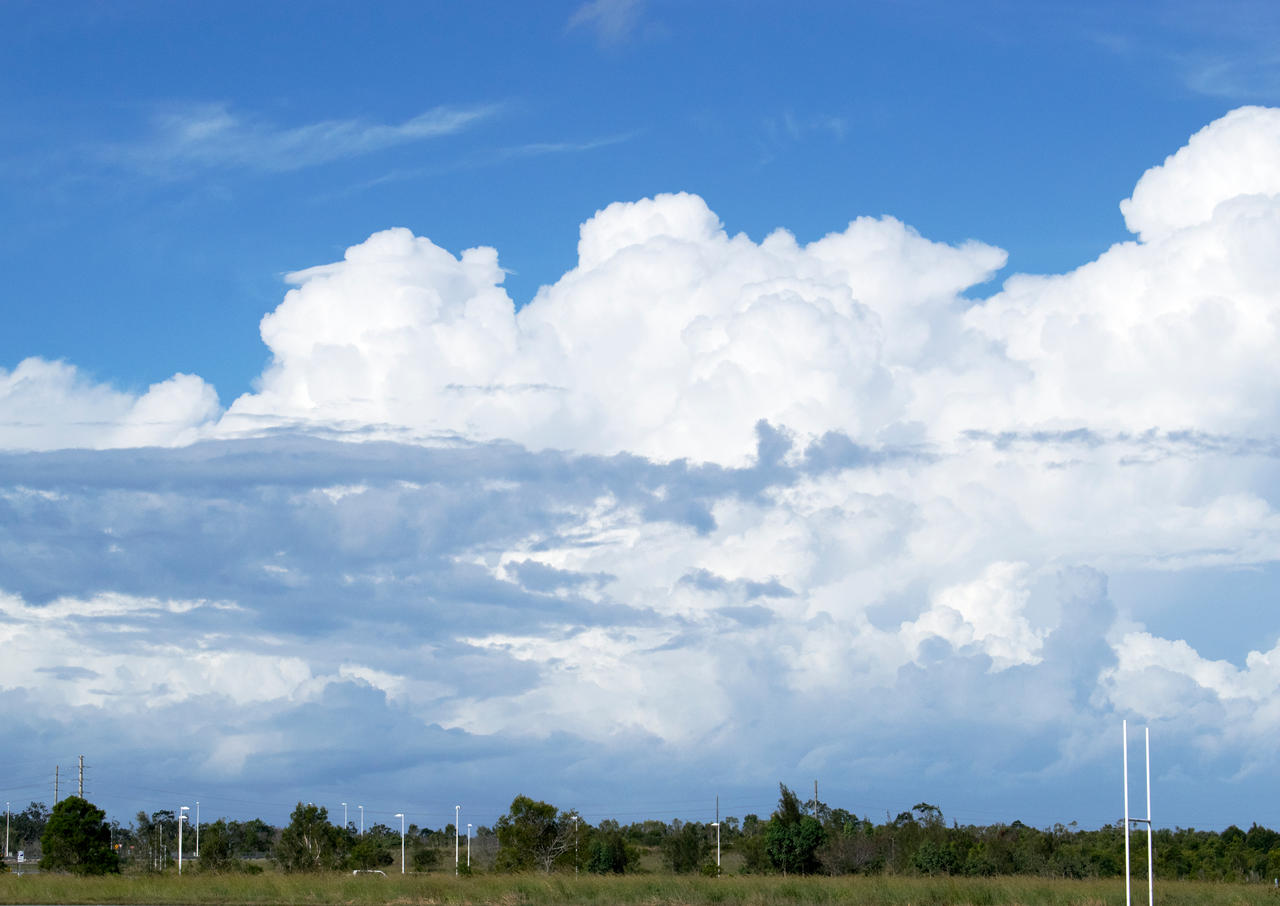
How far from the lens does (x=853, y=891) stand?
4234cm

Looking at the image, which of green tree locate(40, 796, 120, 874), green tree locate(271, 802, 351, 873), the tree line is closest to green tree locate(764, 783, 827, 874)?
the tree line

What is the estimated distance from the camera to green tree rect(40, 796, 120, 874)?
196ft

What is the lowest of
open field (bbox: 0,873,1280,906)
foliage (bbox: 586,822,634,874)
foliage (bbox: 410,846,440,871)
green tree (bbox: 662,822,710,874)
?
foliage (bbox: 410,846,440,871)

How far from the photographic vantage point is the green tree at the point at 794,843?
58969 millimetres

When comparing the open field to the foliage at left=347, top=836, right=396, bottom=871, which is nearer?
the open field

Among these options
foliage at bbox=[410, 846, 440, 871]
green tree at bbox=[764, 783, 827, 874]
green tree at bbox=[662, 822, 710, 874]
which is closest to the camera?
green tree at bbox=[764, 783, 827, 874]

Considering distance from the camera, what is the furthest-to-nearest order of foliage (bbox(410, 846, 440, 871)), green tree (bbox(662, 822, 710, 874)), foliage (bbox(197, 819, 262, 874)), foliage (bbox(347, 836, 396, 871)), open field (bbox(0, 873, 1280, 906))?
1. foliage (bbox(410, 846, 440, 871))
2. green tree (bbox(662, 822, 710, 874))
3. foliage (bbox(347, 836, 396, 871))
4. foliage (bbox(197, 819, 262, 874))
5. open field (bbox(0, 873, 1280, 906))

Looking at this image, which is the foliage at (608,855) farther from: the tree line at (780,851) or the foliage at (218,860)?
the foliage at (218,860)

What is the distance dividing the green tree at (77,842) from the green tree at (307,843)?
307 inches

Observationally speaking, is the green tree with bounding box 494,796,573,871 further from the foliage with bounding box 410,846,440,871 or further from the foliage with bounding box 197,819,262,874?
the foliage with bounding box 410,846,440,871

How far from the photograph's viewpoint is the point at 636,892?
4322 cm

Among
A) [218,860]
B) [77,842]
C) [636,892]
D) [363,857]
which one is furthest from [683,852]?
[636,892]

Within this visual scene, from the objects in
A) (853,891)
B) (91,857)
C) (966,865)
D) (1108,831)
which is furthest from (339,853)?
(1108,831)

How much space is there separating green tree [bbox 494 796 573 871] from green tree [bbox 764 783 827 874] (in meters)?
9.33
